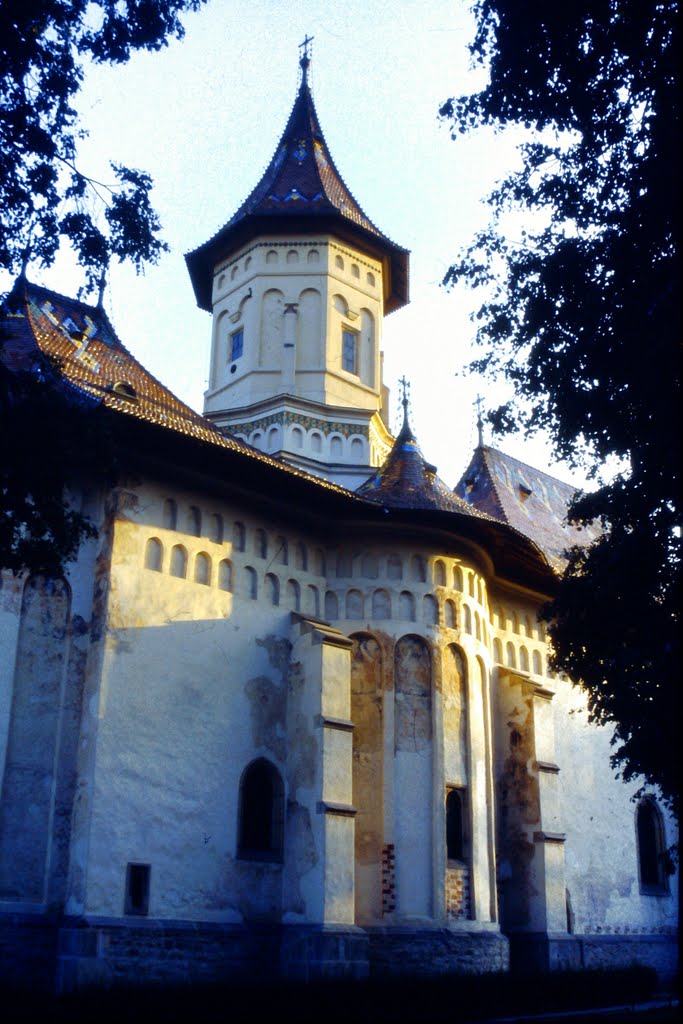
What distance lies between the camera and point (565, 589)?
14.9 m

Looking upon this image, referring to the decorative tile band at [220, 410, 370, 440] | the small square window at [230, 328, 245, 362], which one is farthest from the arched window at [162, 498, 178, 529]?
the small square window at [230, 328, 245, 362]

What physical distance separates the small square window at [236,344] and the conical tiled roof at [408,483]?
599 cm

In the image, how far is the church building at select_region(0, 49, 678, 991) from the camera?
1520 cm

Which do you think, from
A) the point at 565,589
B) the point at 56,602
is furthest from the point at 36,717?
the point at 565,589

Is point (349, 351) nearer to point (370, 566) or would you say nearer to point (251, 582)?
point (370, 566)

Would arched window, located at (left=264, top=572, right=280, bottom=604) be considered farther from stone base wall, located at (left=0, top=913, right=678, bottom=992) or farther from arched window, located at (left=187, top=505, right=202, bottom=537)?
stone base wall, located at (left=0, top=913, right=678, bottom=992)

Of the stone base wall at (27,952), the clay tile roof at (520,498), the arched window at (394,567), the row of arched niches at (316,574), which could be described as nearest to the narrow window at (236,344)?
the clay tile roof at (520,498)

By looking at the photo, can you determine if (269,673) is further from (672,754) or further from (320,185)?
(320,185)

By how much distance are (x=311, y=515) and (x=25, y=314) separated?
6.09 metres

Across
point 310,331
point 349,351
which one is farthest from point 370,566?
point 349,351

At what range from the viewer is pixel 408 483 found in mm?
20625

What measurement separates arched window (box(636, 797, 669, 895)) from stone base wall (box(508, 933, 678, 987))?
1247 millimetres

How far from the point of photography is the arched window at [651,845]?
Answer: 25.9 meters

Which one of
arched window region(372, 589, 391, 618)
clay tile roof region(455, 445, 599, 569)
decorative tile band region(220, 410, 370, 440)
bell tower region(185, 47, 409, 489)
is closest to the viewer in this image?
arched window region(372, 589, 391, 618)
